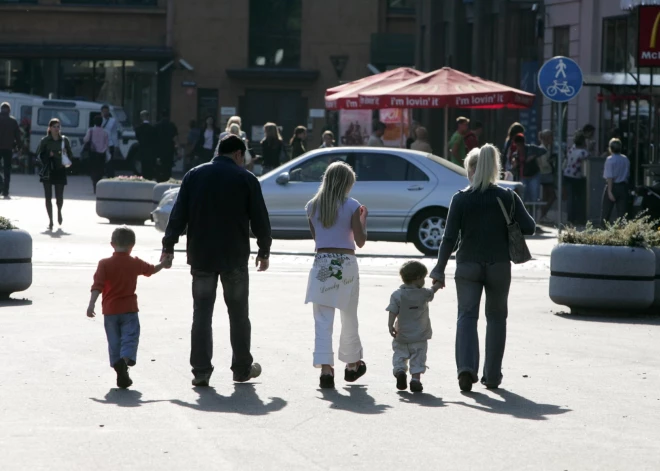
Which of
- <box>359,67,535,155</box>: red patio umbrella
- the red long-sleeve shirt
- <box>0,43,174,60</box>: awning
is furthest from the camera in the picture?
<box>0,43,174,60</box>: awning

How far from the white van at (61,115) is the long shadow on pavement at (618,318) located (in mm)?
32557

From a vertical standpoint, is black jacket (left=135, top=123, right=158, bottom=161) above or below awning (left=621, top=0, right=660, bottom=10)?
below

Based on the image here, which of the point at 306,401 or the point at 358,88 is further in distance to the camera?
the point at 358,88

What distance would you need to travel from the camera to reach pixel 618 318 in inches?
559

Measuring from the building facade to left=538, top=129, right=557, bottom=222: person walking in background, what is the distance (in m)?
24.1

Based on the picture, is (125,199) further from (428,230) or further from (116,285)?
(116,285)

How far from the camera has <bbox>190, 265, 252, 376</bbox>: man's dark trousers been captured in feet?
32.4

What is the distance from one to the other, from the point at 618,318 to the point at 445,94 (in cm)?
1268

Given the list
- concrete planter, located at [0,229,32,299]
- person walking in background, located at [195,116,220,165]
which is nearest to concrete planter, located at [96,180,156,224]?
person walking in background, located at [195,116,220,165]

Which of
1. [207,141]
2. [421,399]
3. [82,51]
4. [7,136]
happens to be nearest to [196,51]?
[82,51]

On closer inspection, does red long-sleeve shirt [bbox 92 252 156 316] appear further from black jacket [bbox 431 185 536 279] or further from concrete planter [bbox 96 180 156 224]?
concrete planter [bbox 96 180 156 224]

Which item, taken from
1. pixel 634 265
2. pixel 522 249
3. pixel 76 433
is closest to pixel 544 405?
pixel 522 249

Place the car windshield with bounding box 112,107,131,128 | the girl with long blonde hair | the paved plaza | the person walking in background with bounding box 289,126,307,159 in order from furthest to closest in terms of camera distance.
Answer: the car windshield with bounding box 112,107,131,128, the person walking in background with bounding box 289,126,307,159, the girl with long blonde hair, the paved plaza

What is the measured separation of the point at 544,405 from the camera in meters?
9.23
